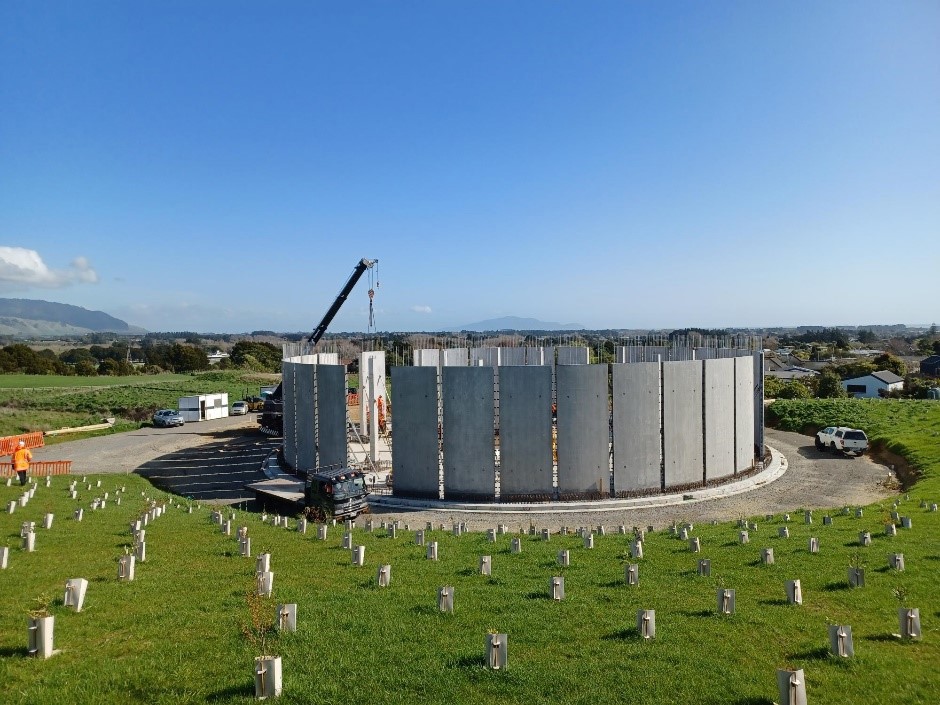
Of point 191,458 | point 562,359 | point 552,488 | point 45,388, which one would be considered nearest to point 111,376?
point 45,388

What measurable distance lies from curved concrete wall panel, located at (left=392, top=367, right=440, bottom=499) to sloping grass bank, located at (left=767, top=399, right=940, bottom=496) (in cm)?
1916

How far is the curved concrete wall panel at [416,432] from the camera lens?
22062mm

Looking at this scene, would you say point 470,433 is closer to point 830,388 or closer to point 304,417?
point 304,417

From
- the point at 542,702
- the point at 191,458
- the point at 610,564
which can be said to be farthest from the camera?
the point at 191,458

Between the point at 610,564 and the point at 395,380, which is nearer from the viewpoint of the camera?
the point at 610,564

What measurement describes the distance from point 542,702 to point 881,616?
5.85m

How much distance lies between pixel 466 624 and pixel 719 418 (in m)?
20.2

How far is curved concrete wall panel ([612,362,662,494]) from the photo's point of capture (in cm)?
2225

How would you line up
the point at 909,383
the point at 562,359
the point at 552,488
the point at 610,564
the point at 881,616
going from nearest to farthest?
the point at 881,616, the point at 610,564, the point at 552,488, the point at 562,359, the point at 909,383

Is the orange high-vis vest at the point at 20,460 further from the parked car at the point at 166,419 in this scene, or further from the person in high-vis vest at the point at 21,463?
the parked car at the point at 166,419

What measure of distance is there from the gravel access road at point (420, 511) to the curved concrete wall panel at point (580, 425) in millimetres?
1444

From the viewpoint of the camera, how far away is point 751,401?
27.4 m

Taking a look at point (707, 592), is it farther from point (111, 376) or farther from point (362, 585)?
point (111, 376)

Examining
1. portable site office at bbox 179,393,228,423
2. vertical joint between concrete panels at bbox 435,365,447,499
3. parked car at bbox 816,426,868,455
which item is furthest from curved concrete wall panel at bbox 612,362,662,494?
portable site office at bbox 179,393,228,423
